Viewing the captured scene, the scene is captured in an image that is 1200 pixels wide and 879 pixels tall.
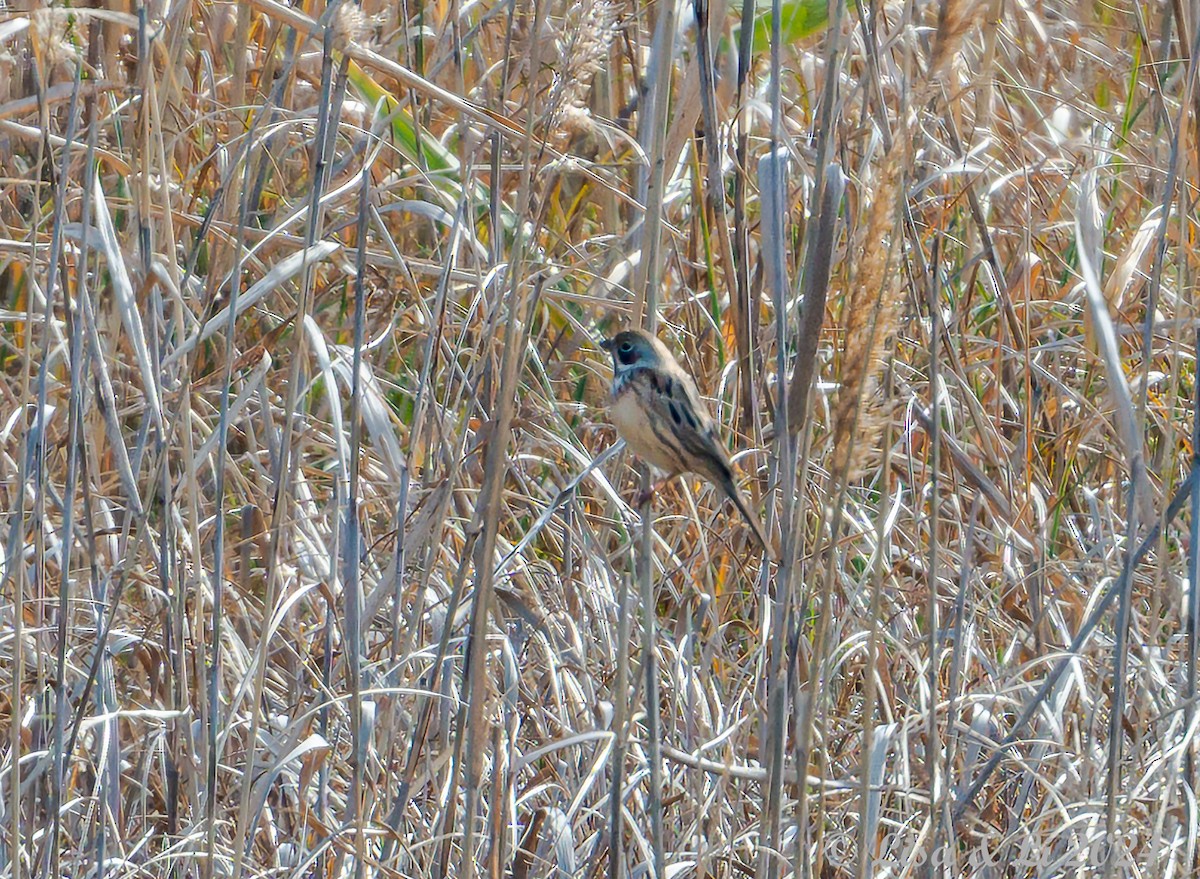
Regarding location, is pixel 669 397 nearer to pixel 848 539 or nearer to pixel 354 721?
pixel 848 539

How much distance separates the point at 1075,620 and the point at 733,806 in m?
0.88

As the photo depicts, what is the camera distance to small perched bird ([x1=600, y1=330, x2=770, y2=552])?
2.72 metres

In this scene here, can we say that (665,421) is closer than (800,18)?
Yes

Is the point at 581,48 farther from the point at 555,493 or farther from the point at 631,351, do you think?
the point at 555,493

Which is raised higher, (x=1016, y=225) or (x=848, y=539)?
(x=1016, y=225)

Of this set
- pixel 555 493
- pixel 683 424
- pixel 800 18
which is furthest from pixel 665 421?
pixel 800 18

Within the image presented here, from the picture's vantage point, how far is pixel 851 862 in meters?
2.52

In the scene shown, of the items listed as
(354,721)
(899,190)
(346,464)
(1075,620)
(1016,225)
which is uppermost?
(899,190)

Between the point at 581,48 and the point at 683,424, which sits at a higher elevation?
the point at 581,48

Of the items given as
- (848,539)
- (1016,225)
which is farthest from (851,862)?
(1016,225)

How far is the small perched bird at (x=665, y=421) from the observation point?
2.72 m

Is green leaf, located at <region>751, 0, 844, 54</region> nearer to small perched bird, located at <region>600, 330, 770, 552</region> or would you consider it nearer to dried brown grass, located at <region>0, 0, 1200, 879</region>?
dried brown grass, located at <region>0, 0, 1200, 879</region>

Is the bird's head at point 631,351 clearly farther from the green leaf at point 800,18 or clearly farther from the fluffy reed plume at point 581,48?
the green leaf at point 800,18

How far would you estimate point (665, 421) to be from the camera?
9.02 ft
